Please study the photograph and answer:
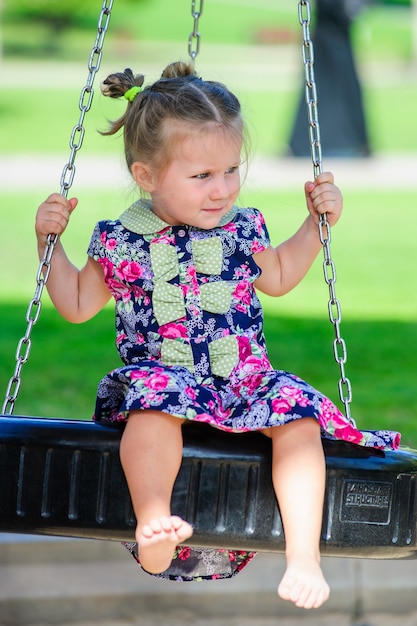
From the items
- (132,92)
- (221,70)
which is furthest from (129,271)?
(221,70)

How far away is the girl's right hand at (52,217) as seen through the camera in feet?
10.8

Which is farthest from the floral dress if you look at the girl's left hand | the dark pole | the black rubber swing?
the dark pole

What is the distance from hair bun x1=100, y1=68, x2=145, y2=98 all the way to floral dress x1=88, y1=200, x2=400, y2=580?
0.35m

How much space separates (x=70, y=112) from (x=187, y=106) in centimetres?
1948

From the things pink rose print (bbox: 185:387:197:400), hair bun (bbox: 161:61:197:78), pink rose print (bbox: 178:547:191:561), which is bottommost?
pink rose print (bbox: 178:547:191:561)

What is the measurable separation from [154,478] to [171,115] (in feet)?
3.27

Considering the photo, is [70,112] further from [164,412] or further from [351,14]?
[164,412]

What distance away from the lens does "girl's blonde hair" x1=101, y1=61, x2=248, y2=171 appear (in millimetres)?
3160

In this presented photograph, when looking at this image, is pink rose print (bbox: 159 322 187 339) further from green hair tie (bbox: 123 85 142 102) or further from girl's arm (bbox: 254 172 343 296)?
green hair tie (bbox: 123 85 142 102)

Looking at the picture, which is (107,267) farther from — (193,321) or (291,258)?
(291,258)

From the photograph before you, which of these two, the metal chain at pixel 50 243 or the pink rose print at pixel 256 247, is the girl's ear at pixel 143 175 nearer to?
the metal chain at pixel 50 243

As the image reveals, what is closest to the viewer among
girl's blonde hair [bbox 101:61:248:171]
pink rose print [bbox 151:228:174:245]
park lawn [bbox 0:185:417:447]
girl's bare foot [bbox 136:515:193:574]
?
girl's bare foot [bbox 136:515:193:574]

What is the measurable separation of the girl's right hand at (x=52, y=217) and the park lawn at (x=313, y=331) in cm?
138

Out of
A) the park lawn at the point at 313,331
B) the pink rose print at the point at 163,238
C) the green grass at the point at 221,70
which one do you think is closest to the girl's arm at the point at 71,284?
the pink rose print at the point at 163,238
